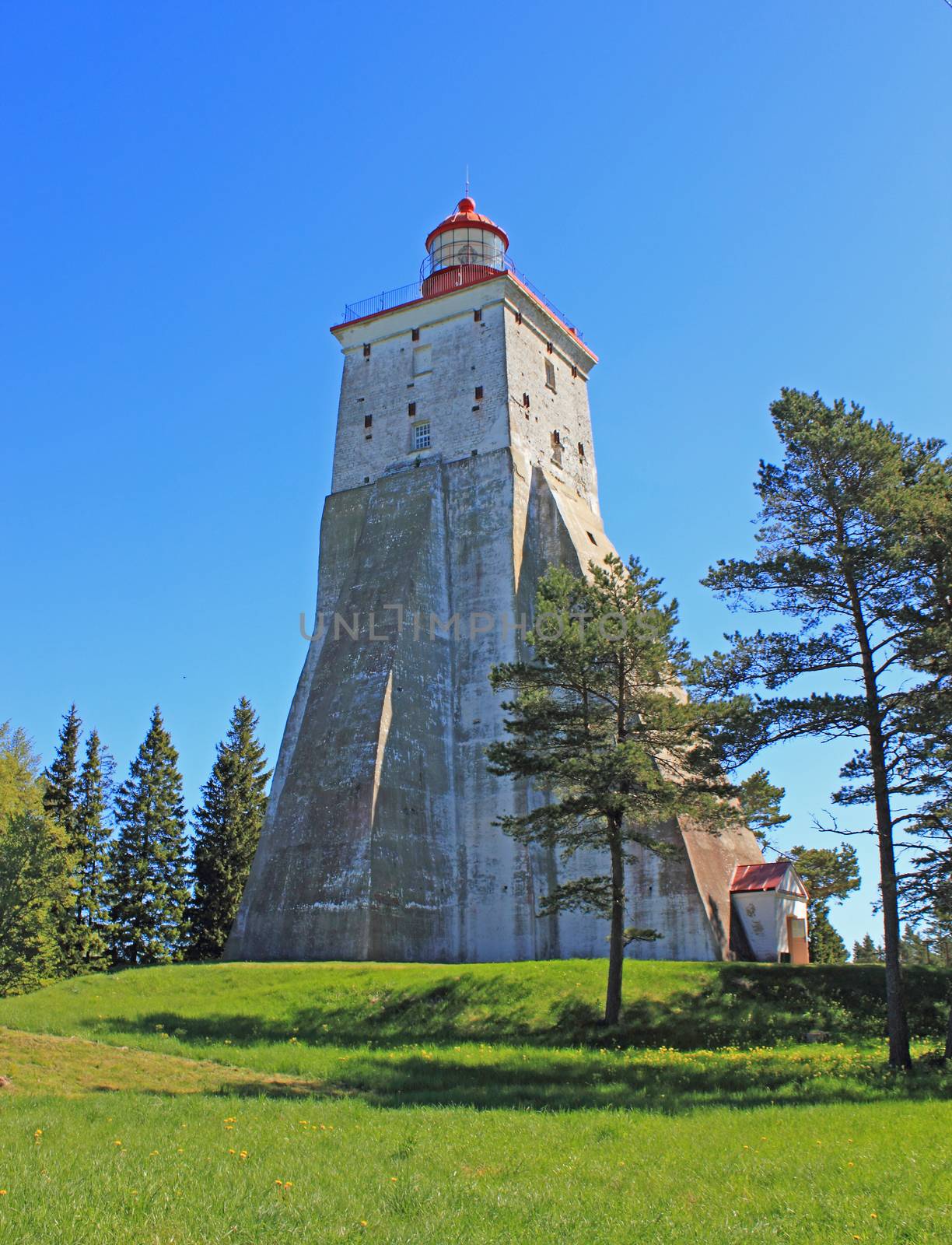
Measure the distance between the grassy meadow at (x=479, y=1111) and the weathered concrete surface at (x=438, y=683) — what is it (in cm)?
377

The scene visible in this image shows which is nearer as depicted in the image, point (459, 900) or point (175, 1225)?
point (175, 1225)

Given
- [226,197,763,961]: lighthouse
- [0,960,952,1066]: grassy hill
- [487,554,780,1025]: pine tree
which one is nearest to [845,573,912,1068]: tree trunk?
[487,554,780,1025]: pine tree

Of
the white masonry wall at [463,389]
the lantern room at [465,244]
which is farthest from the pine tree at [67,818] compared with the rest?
the lantern room at [465,244]

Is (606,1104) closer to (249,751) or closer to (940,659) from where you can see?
(940,659)

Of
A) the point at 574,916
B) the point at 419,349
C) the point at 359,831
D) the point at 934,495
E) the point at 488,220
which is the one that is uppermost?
the point at 488,220

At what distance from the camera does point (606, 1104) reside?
450 inches

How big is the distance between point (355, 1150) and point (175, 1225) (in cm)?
261

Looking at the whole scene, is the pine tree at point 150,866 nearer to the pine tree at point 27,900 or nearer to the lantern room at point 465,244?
the pine tree at point 27,900

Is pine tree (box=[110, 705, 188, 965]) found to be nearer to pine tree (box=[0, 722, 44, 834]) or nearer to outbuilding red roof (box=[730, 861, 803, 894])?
pine tree (box=[0, 722, 44, 834])

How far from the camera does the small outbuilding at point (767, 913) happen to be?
83.1 ft

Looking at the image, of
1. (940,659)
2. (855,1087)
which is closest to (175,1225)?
(855,1087)

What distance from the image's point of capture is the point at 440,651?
30.9 meters

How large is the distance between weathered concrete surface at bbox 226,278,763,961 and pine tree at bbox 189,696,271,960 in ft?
27.2

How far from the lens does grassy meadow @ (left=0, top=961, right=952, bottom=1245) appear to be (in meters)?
6.50
